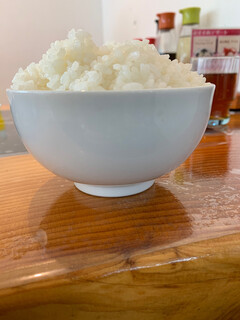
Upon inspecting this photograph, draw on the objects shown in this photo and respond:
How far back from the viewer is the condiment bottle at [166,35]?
58.4 inches

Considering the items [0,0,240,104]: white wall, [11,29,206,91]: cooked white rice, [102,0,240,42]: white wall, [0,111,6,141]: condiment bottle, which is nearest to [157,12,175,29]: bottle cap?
[102,0,240,42]: white wall

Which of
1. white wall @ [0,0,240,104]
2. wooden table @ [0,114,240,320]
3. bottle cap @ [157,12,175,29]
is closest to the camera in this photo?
wooden table @ [0,114,240,320]

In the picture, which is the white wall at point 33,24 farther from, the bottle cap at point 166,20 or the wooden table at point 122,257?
the wooden table at point 122,257

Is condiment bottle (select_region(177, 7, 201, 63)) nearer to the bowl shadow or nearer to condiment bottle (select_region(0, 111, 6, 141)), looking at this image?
condiment bottle (select_region(0, 111, 6, 141))

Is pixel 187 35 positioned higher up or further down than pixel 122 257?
higher up

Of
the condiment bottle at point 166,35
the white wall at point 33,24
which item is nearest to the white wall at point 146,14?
the condiment bottle at point 166,35

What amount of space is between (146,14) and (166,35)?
2.00 ft

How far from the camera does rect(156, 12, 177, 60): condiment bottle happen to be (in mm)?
1482

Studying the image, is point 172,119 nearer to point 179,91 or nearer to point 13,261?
point 179,91

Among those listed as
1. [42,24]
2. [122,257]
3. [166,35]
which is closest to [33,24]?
[42,24]

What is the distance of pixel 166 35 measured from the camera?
1.55 m

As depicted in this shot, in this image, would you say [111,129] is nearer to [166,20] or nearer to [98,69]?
[98,69]

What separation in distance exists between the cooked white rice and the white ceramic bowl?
3cm

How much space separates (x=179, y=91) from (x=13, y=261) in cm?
26
